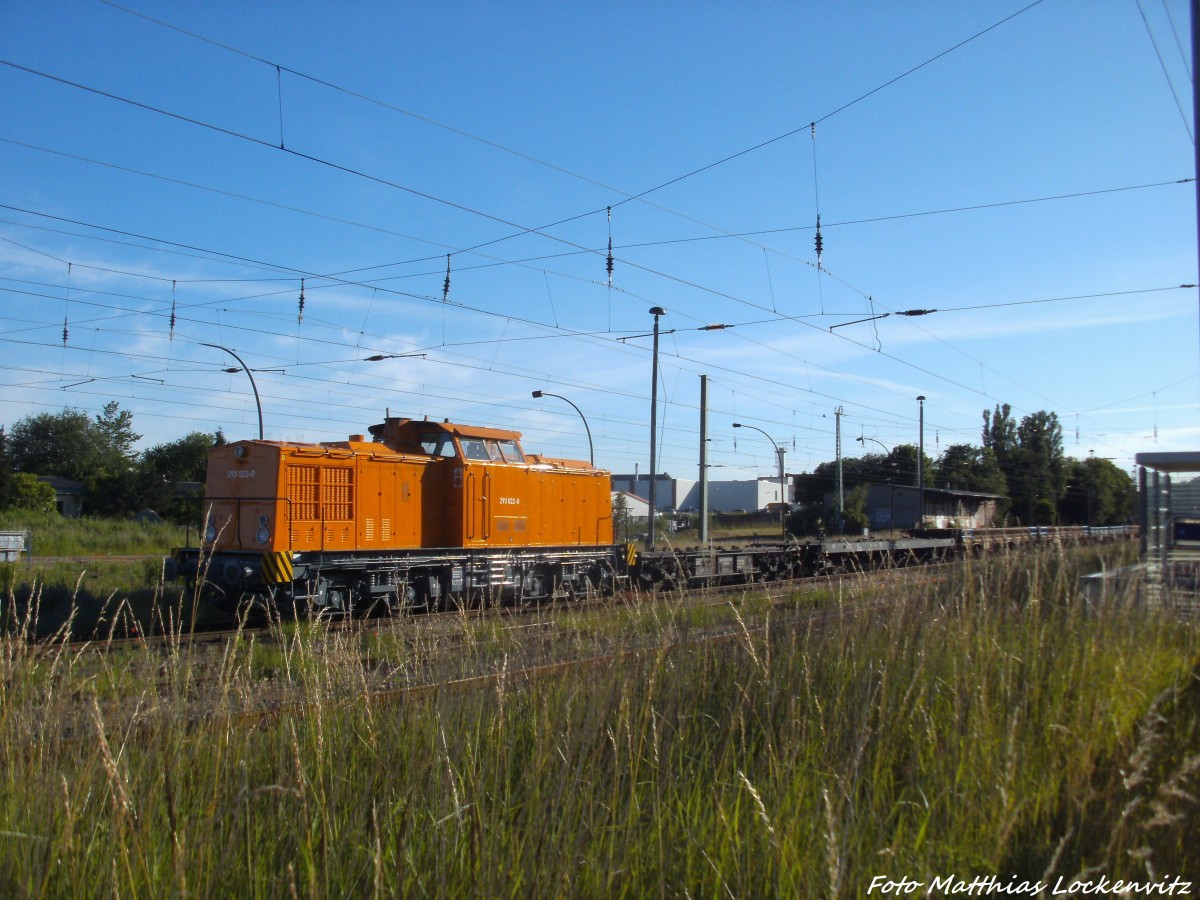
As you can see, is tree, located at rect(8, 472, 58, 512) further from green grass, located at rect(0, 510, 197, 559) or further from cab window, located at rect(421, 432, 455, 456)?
cab window, located at rect(421, 432, 455, 456)

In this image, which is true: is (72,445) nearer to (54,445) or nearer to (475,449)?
(54,445)

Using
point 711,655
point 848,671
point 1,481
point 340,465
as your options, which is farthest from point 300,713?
point 1,481

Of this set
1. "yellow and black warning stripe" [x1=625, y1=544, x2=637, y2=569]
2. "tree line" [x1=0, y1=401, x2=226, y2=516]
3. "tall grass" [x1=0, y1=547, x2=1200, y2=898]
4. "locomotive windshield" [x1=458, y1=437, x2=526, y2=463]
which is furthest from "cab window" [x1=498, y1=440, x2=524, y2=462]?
"tree line" [x1=0, y1=401, x2=226, y2=516]

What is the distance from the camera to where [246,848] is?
294cm

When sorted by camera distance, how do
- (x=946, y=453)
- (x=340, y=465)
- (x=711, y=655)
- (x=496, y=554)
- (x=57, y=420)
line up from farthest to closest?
(x=57, y=420)
(x=946, y=453)
(x=496, y=554)
(x=340, y=465)
(x=711, y=655)

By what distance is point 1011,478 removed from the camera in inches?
2375

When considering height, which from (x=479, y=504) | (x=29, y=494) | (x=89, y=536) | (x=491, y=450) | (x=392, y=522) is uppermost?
(x=491, y=450)

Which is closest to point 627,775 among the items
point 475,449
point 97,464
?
point 475,449

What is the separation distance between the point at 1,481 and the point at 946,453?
62384 mm

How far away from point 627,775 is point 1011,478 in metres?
63.4

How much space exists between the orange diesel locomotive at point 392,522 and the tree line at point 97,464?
3225 centimetres

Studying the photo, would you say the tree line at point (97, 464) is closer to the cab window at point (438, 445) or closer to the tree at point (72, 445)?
the tree at point (72, 445)

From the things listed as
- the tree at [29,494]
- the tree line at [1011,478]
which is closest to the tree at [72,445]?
the tree at [29,494]

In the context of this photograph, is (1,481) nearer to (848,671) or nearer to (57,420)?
(57,420)
